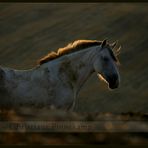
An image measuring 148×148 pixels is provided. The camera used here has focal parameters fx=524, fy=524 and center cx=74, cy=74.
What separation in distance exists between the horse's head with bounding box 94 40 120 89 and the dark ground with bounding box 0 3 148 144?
1685 inches

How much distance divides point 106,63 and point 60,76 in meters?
1.47

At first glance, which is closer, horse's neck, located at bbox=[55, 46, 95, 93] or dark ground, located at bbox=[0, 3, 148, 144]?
horse's neck, located at bbox=[55, 46, 95, 93]

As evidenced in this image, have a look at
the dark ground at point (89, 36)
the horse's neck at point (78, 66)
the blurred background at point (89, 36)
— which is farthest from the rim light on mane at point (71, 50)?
the blurred background at point (89, 36)

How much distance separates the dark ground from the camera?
6656 centimetres

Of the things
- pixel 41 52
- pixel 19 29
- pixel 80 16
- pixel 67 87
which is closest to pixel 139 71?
pixel 41 52

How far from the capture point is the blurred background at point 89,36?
6788 cm

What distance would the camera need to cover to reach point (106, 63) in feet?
50.4

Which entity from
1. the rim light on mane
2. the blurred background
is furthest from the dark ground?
the rim light on mane

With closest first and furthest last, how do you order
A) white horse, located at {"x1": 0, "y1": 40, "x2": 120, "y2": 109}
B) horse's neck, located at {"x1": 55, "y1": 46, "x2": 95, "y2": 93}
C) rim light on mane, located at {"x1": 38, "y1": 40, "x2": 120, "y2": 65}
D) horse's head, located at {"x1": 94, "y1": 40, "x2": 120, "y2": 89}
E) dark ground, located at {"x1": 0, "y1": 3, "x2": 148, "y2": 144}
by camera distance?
white horse, located at {"x1": 0, "y1": 40, "x2": 120, "y2": 109} → horse's neck, located at {"x1": 55, "y1": 46, "x2": 95, "y2": 93} → rim light on mane, located at {"x1": 38, "y1": 40, "x2": 120, "y2": 65} → horse's head, located at {"x1": 94, "y1": 40, "x2": 120, "y2": 89} → dark ground, located at {"x1": 0, "y1": 3, "x2": 148, "y2": 144}

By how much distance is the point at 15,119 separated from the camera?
1008 centimetres

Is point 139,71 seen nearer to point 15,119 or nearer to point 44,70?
point 44,70

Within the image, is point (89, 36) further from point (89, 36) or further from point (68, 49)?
point (68, 49)

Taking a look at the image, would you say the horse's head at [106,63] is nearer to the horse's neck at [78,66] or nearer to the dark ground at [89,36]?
the horse's neck at [78,66]

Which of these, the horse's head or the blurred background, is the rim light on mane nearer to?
the horse's head
